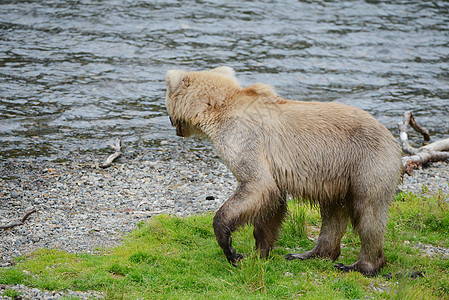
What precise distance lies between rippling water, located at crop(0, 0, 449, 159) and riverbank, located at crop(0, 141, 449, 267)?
3.17 feet

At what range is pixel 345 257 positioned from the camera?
276 inches

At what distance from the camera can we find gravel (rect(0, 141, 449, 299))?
286 inches

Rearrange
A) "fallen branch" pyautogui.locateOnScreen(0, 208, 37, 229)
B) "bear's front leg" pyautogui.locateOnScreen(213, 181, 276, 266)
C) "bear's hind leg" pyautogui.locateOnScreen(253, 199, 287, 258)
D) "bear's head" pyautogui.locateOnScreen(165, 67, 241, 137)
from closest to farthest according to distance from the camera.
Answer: "bear's front leg" pyautogui.locateOnScreen(213, 181, 276, 266) → "bear's head" pyautogui.locateOnScreen(165, 67, 241, 137) → "bear's hind leg" pyautogui.locateOnScreen(253, 199, 287, 258) → "fallen branch" pyautogui.locateOnScreen(0, 208, 37, 229)

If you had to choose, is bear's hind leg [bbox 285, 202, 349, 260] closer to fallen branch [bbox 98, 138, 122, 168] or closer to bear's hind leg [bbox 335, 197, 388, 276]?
bear's hind leg [bbox 335, 197, 388, 276]

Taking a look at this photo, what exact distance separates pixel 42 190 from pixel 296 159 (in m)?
4.76

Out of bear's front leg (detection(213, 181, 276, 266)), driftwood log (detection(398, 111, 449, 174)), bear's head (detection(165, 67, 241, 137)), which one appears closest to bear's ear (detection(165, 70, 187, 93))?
bear's head (detection(165, 67, 241, 137))

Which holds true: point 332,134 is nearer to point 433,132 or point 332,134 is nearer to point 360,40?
point 433,132

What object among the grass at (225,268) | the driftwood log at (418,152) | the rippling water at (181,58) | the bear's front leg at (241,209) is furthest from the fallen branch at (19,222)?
the driftwood log at (418,152)

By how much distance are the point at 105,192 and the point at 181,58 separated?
7.76 m

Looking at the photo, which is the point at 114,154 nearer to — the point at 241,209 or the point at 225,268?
the point at 225,268

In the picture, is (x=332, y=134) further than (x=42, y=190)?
No

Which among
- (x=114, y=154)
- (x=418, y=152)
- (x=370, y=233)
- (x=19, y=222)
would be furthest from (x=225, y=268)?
(x=418, y=152)

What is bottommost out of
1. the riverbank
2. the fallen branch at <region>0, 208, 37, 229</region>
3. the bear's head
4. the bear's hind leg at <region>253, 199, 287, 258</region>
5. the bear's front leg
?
the riverbank

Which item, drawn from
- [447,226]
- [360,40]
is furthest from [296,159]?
[360,40]
